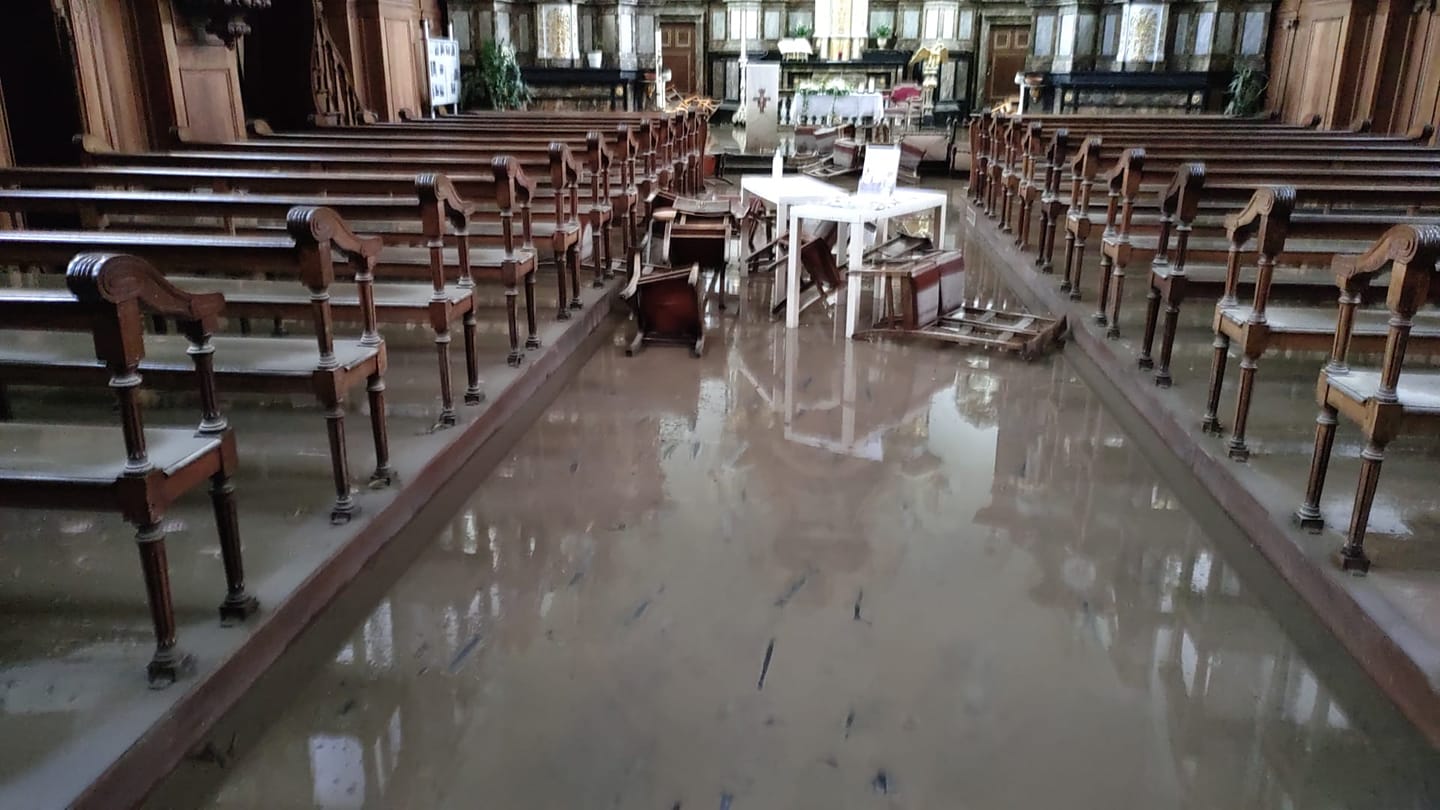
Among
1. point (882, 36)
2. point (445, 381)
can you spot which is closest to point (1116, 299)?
point (445, 381)

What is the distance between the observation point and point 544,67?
47.9 ft

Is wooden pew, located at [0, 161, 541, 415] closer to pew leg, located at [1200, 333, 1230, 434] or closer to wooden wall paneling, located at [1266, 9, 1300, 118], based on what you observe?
pew leg, located at [1200, 333, 1230, 434]

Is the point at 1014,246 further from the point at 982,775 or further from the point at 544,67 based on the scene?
the point at 544,67

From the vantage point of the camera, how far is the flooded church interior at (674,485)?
7.07 ft

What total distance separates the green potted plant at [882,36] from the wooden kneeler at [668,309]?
545 inches

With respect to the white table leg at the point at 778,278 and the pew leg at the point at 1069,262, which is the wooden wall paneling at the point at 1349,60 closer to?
the pew leg at the point at 1069,262

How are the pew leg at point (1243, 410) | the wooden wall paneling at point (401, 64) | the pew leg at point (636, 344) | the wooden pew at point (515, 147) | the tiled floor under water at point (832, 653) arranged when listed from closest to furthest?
the tiled floor under water at point (832, 653), the pew leg at point (1243, 410), the pew leg at point (636, 344), the wooden pew at point (515, 147), the wooden wall paneling at point (401, 64)

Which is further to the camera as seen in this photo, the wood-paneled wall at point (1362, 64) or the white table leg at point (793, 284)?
the wood-paneled wall at point (1362, 64)

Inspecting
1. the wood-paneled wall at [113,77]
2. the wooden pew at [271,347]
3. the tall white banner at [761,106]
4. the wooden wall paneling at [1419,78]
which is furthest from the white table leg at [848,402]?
the tall white banner at [761,106]

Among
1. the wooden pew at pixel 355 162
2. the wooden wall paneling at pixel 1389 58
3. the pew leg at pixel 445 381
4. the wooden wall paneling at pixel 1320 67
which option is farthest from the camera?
the wooden wall paneling at pixel 1320 67

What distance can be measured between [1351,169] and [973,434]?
3179 mm

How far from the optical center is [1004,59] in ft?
58.9

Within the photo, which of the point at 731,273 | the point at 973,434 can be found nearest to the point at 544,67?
the point at 731,273

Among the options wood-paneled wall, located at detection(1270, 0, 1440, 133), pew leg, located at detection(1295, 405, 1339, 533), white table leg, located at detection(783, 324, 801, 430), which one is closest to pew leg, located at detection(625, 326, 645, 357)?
white table leg, located at detection(783, 324, 801, 430)
